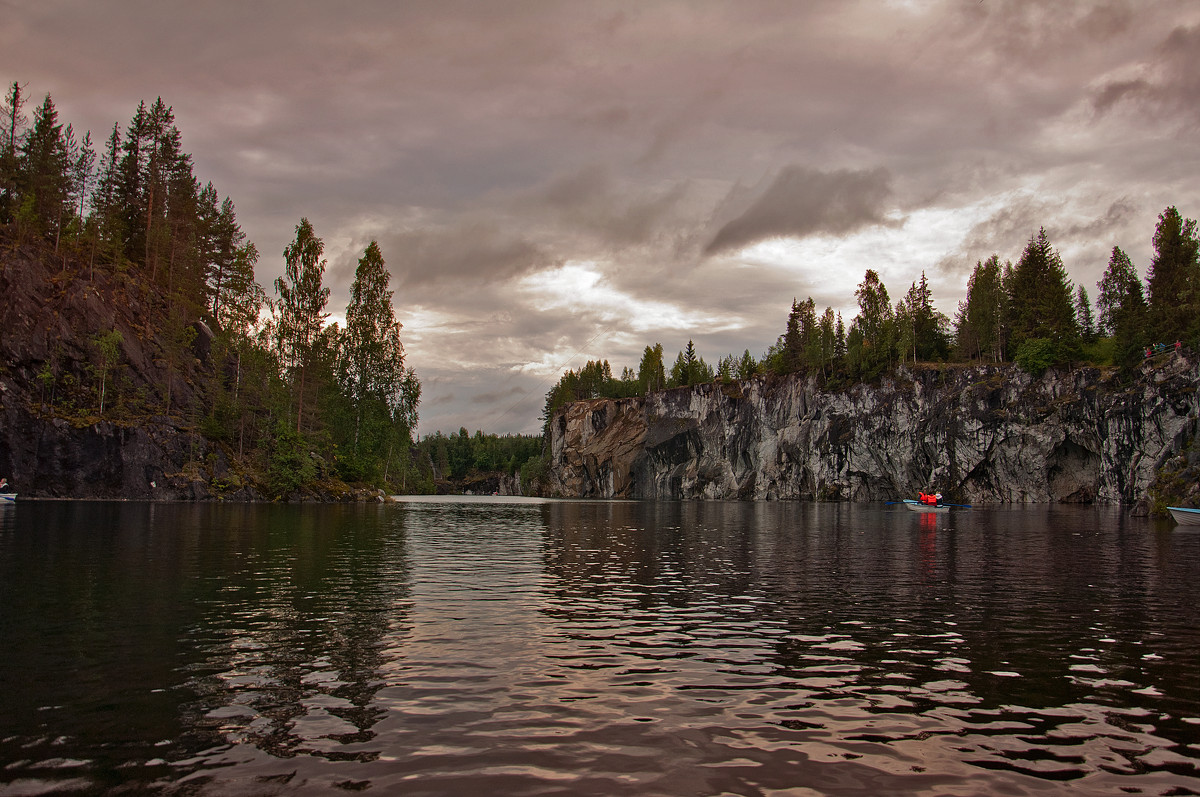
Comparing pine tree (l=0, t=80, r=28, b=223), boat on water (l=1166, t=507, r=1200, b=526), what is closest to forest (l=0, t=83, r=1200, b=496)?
pine tree (l=0, t=80, r=28, b=223)

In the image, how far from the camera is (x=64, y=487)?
64.6m

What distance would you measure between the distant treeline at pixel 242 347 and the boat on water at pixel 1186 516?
6927 centimetres

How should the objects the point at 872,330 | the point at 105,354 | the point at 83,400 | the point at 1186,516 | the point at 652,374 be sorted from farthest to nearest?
the point at 652,374
the point at 872,330
the point at 105,354
the point at 83,400
the point at 1186,516

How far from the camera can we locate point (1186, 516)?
48.5 meters

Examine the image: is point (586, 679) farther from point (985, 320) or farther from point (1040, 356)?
point (985, 320)

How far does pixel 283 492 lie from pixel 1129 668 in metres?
75.0

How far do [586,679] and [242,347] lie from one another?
78.7 meters

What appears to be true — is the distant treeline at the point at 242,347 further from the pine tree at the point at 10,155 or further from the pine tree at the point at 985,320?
the pine tree at the point at 985,320

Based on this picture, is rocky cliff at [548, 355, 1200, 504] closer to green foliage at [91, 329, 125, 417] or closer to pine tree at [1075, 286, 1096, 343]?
pine tree at [1075, 286, 1096, 343]

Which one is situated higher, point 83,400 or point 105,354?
point 105,354

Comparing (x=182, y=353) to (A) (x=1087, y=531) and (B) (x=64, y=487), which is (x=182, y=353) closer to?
(B) (x=64, y=487)

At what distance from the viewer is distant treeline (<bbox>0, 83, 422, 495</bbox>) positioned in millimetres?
73000

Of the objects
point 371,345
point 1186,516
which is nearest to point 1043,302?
point 1186,516

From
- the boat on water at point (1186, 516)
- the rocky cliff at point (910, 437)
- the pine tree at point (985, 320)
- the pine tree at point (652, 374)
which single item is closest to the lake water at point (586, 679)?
the boat on water at point (1186, 516)
